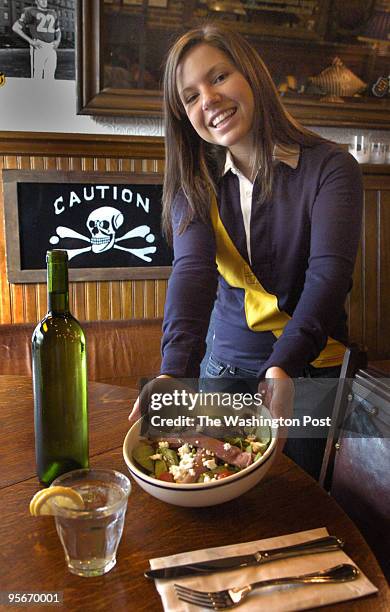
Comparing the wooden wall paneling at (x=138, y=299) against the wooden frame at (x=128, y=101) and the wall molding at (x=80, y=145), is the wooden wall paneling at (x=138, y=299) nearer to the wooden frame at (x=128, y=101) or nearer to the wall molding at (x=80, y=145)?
the wall molding at (x=80, y=145)

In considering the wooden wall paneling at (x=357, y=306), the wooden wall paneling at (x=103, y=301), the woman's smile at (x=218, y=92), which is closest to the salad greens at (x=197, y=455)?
the woman's smile at (x=218, y=92)

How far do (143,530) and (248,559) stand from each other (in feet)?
0.50

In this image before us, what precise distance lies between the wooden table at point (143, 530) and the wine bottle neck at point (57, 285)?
11.3 inches

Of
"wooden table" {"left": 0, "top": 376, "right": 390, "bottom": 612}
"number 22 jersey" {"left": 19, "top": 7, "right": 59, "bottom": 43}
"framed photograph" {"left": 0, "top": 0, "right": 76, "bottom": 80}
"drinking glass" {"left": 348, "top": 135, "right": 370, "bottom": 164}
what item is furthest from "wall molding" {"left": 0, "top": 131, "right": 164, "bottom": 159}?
"wooden table" {"left": 0, "top": 376, "right": 390, "bottom": 612}

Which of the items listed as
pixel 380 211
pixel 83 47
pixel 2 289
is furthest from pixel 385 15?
pixel 2 289

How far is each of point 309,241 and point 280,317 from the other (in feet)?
0.65

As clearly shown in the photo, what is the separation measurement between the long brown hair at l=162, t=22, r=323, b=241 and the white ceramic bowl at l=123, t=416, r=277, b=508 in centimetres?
80

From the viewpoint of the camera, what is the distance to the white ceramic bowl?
2.43 ft

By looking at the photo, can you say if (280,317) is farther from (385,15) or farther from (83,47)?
(385,15)

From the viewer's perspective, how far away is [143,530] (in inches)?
30.1

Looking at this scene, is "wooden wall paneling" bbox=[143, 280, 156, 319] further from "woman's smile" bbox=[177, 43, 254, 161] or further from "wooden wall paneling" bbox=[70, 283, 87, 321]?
"woman's smile" bbox=[177, 43, 254, 161]

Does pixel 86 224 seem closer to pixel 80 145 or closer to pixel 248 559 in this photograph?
pixel 80 145

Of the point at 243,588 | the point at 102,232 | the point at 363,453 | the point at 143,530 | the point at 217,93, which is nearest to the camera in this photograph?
→ the point at 243,588

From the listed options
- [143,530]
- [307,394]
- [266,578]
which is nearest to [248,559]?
[266,578]
